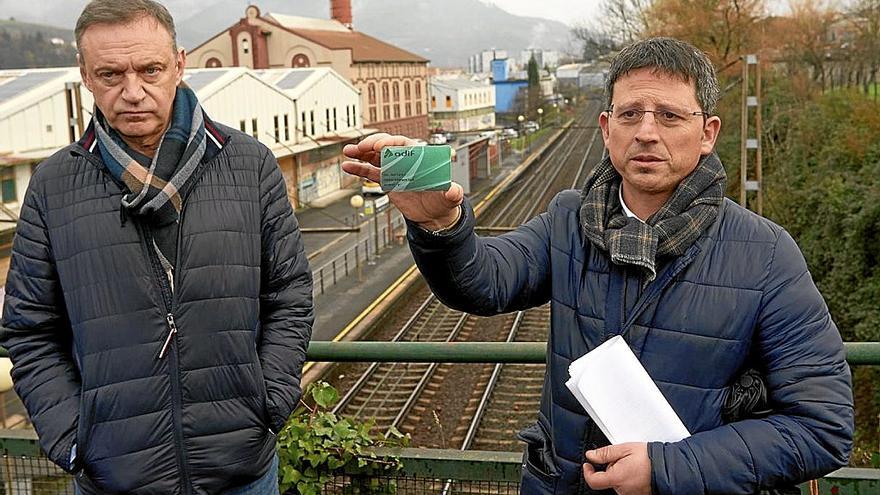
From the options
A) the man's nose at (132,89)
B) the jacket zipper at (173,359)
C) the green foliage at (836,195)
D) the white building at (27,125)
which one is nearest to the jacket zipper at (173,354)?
the jacket zipper at (173,359)

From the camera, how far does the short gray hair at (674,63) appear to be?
1516 millimetres

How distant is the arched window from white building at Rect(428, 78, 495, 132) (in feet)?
40.1

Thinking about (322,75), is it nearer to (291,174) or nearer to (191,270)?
(291,174)

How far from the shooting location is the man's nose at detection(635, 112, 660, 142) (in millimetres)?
1508

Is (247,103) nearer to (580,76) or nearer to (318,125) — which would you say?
(318,125)

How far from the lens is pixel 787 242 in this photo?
1510mm

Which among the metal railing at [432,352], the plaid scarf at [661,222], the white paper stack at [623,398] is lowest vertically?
the metal railing at [432,352]

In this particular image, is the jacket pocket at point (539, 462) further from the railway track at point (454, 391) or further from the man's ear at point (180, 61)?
the railway track at point (454, 391)

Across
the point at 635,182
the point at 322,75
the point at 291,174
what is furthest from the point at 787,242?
the point at 322,75

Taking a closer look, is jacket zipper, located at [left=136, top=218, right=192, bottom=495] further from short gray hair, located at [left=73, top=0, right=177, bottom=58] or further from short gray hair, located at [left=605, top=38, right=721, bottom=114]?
short gray hair, located at [left=605, top=38, right=721, bottom=114]

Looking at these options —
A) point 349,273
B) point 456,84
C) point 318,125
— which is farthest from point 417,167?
point 456,84

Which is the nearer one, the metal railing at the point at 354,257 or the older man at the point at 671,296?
the older man at the point at 671,296

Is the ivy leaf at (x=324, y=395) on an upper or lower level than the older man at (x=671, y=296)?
lower

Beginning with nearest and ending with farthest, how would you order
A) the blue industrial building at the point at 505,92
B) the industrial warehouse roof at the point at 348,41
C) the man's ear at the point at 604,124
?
the man's ear at the point at 604,124
the industrial warehouse roof at the point at 348,41
the blue industrial building at the point at 505,92
